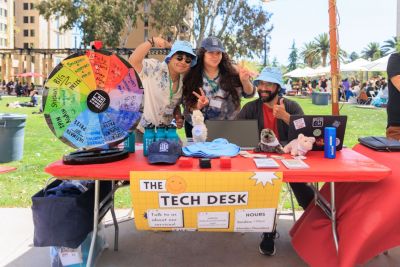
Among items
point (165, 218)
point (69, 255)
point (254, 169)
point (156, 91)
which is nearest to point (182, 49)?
point (156, 91)

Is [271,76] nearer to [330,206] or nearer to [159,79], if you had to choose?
[159,79]

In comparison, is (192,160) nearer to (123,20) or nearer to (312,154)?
(312,154)

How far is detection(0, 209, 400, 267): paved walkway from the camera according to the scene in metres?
3.06

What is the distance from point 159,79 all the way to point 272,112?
37.9 inches

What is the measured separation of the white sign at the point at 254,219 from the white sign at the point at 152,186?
47 centimetres

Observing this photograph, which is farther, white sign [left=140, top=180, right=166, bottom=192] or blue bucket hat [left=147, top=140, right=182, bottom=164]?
blue bucket hat [left=147, top=140, right=182, bottom=164]

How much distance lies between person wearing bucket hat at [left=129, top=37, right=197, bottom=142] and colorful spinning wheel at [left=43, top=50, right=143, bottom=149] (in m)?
0.59

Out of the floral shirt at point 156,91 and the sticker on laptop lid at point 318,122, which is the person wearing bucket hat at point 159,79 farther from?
the sticker on laptop lid at point 318,122

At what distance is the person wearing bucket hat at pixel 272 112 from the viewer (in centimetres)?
316

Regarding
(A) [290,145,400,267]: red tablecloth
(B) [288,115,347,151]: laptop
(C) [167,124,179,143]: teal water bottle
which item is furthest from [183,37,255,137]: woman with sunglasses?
A: (A) [290,145,400,267]: red tablecloth

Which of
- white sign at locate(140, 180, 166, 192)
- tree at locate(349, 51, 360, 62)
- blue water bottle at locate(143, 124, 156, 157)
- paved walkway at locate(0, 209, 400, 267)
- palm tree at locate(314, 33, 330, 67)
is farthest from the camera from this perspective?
tree at locate(349, 51, 360, 62)

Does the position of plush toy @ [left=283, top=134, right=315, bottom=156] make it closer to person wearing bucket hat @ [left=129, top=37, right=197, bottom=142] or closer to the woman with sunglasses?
the woman with sunglasses

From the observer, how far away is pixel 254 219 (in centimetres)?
244

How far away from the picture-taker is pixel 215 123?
10.1 feet
